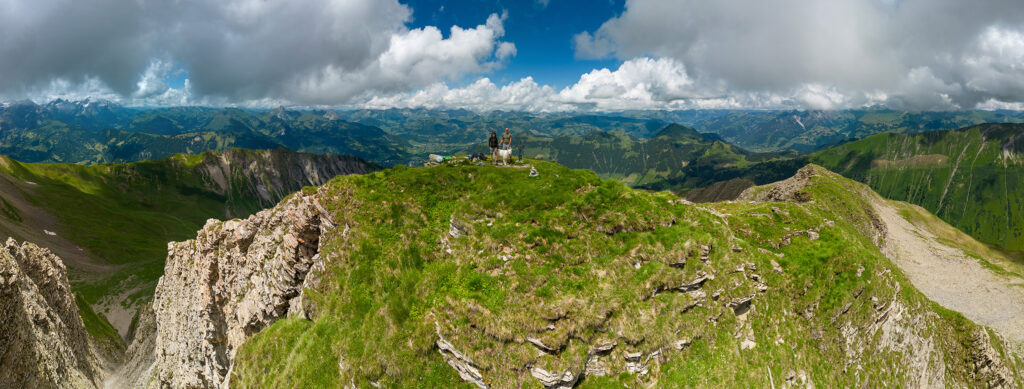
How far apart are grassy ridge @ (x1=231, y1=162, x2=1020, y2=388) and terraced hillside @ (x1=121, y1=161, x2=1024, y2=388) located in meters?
0.13

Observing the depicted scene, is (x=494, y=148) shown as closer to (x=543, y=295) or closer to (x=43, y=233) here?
(x=543, y=295)

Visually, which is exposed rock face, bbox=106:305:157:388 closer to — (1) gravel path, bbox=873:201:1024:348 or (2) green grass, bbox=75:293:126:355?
(2) green grass, bbox=75:293:126:355

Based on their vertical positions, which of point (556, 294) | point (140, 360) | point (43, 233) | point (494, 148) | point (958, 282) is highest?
point (494, 148)

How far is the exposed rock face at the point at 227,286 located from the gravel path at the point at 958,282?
11208cm

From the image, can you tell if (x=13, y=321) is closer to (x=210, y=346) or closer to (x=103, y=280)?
(x=210, y=346)

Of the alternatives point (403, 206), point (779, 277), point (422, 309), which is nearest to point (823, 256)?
point (779, 277)

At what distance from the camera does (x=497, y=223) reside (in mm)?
29641

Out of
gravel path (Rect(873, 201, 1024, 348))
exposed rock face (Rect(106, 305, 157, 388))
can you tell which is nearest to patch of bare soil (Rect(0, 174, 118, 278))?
exposed rock face (Rect(106, 305, 157, 388))

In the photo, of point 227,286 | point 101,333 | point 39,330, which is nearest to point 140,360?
point 39,330

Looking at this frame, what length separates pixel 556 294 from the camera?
24.9 m

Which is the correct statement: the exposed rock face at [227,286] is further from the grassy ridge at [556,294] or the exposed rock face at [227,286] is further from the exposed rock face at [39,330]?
the exposed rock face at [39,330]

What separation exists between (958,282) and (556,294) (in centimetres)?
12182

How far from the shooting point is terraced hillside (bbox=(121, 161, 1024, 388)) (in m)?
24.3

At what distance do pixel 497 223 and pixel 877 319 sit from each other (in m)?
39.7
